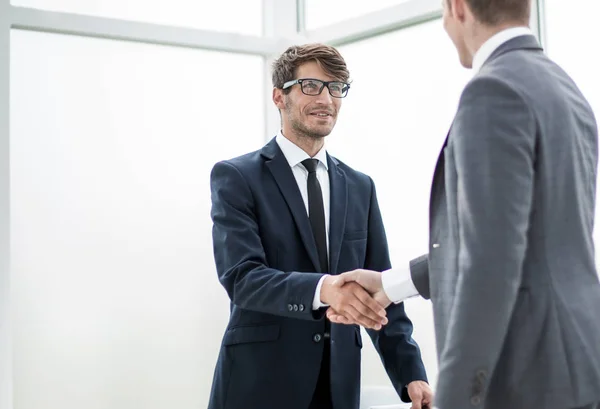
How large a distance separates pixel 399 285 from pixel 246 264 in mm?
565

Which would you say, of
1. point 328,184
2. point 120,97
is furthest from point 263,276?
point 120,97

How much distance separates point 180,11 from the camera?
12.6 feet

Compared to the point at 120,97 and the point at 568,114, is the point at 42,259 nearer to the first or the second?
the point at 120,97

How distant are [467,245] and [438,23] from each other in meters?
2.12

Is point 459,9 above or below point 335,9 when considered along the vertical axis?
below

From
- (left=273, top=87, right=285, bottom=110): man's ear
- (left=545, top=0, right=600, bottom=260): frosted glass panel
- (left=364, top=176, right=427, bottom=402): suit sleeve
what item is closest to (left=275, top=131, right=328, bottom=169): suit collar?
(left=273, top=87, right=285, bottom=110): man's ear

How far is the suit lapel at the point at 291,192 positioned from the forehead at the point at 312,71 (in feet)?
0.95

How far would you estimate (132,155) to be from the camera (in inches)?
143

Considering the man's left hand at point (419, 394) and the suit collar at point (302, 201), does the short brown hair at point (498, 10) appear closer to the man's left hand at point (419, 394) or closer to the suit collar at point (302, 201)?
the suit collar at point (302, 201)

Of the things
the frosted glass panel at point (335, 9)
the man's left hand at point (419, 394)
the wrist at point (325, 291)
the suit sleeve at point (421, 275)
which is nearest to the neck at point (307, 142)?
the wrist at point (325, 291)

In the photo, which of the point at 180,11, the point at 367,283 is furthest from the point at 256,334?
the point at 180,11

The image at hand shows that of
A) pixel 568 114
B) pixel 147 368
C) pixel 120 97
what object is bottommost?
pixel 147 368

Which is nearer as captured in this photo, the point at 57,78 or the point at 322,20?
the point at 57,78

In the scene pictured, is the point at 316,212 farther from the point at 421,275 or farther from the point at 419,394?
the point at 421,275
